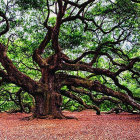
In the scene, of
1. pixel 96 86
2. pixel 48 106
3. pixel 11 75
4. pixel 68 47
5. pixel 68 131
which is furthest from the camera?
pixel 68 47

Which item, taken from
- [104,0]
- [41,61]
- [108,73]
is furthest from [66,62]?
[104,0]

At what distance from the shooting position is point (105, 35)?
420 inches

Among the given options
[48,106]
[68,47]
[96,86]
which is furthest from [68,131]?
[68,47]

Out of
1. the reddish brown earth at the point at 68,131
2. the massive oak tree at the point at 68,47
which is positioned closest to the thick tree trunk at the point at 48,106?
the massive oak tree at the point at 68,47

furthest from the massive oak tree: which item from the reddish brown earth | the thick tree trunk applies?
the reddish brown earth

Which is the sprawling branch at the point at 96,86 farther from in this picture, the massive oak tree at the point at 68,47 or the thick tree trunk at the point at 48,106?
the thick tree trunk at the point at 48,106

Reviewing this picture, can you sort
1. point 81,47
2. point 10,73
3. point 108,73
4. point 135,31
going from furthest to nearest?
1. point 81,47
2. point 135,31
3. point 108,73
4. point 10,73

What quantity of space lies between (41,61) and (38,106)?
7.75 feet

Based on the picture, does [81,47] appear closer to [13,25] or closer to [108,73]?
[108,73]

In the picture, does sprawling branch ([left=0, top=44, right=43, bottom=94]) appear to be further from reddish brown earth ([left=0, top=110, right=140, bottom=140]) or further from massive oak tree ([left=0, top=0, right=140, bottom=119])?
reddish brown earth ([left=0, top=110, right=140, bottom=140])

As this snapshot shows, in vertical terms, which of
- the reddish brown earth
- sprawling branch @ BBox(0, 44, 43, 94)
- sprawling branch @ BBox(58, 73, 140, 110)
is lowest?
the reddish brown earth

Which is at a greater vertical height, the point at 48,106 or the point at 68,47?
the point at 68,47

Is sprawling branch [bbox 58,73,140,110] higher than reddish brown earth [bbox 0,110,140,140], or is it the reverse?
sprawling branch [bbox 58,73,140,110]

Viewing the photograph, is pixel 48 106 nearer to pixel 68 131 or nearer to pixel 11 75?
pixel 11 75
